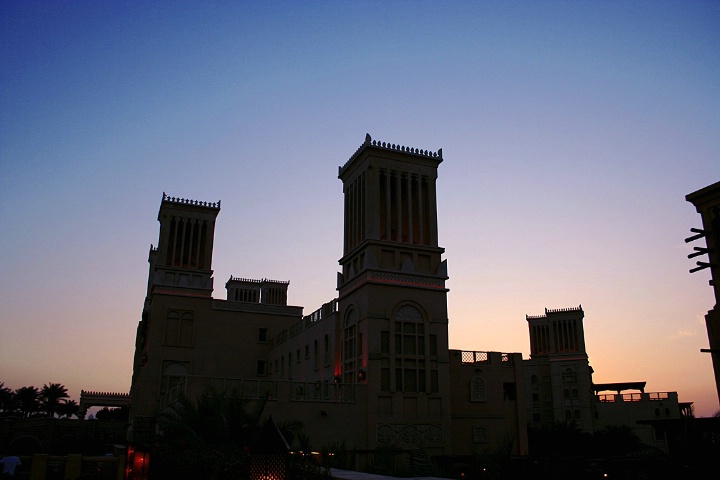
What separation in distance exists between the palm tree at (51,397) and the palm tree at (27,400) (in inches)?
26.7

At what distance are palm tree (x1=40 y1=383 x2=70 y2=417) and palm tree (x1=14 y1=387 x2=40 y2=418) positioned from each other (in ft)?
2.22

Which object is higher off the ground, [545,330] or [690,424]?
[545,330]

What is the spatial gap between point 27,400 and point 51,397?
2.57m

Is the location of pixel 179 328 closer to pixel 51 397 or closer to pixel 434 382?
pixel 434 382

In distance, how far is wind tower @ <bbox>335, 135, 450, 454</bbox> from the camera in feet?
98.6

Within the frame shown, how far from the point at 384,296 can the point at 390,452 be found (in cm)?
895

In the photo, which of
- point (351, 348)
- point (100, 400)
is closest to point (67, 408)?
point (100, 400)

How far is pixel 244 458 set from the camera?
1498cm

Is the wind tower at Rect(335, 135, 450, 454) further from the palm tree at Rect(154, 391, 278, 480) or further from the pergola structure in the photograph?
the pergola structure

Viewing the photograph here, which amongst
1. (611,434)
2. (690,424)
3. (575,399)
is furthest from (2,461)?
(575,399)

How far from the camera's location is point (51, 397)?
75.8 meters

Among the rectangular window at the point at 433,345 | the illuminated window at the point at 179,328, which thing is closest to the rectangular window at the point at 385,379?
the rectangular window at the point at 433,345

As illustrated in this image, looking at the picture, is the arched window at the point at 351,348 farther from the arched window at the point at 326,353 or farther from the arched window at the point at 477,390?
the arched window at the point at 477,390

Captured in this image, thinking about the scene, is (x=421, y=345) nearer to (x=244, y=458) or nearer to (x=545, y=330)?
(x=244, y=458)
